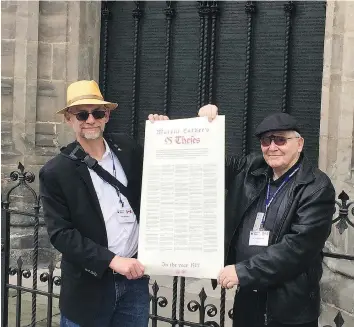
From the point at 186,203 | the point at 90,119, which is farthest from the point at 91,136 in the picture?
the point at 186,203

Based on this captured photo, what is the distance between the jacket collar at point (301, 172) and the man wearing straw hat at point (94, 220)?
566 mm

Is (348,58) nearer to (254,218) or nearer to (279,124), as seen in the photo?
(279,124)

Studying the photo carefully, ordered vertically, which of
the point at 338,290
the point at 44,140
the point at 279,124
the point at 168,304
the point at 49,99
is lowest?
the point at 168,304

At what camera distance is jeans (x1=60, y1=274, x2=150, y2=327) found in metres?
3.03

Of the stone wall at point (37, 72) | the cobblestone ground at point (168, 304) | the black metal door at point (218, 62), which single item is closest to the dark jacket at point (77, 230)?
the cobblestone ground at point (168, 304)

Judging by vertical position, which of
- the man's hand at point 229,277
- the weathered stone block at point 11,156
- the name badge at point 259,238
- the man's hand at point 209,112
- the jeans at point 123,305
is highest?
the man's hand at point 209,112

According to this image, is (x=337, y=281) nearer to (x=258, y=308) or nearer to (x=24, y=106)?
(x=258, y=308)

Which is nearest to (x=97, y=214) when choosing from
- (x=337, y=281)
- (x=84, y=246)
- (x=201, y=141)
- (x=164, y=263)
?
(x=84, y=246)

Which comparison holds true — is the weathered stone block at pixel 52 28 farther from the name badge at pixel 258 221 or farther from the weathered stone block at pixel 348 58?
the name badge at pixel 258 221

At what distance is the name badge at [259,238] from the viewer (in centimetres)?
277

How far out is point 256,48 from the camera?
6.86 meters

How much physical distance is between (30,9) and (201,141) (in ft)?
15.4

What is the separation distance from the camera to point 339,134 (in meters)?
5.21

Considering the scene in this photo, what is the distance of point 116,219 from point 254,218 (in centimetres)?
67
